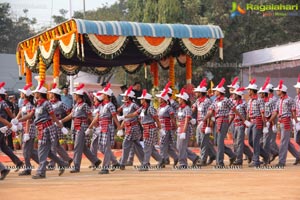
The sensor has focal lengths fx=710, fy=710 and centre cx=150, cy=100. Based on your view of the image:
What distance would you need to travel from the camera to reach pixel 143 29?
22.0 m

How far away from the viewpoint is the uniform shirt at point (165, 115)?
51.4ft

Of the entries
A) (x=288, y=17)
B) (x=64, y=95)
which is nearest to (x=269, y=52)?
(x=288, y=17)

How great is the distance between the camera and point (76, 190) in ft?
36.9

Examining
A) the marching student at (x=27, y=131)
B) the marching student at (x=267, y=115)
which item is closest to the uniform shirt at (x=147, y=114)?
the marching student at (x=27, y=131)

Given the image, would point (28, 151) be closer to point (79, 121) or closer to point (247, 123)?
point (79, 121)

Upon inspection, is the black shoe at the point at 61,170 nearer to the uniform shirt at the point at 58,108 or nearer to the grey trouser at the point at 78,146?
the grey trouser at the point at 78,146

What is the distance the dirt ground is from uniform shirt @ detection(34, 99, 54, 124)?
114 centimetres

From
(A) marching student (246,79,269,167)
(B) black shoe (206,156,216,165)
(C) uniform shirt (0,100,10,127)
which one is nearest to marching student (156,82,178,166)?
Result: (B) black shoe (206,156,216,165)

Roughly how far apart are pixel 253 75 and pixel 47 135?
2224 centimetres

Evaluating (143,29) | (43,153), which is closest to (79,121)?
(43,153)

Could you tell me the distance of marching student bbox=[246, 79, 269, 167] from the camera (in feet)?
51.2

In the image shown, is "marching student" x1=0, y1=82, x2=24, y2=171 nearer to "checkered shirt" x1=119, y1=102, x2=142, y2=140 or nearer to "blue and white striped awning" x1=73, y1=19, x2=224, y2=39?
"checkered shirt" x1=119, y1=102, x2=142, y2=140

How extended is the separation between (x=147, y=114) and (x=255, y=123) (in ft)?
7.93

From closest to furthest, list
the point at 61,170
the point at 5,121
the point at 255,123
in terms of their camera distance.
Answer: the point at 5,121, the point at 61,170, the point at 255,123
